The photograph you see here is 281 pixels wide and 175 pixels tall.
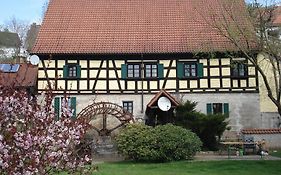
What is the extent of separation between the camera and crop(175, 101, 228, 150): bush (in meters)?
23.9

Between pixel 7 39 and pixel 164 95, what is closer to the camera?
pixel 164 95

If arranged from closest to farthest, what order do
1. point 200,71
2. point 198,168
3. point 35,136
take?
point 35,136 → point 198,168 → point 200,71

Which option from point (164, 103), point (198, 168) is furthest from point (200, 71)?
point (198, 168)

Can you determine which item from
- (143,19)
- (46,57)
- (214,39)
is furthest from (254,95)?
(46,57)

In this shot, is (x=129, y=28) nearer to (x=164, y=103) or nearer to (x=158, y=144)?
(x=164, y=103)

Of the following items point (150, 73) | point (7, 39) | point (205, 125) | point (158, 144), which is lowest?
point (158, 144)

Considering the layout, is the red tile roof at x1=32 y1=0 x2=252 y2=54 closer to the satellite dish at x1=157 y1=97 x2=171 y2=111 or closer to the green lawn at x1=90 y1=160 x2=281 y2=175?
the satellite dish at x1=157 y1=97 x2=171 y2=111

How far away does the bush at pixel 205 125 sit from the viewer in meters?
23.9

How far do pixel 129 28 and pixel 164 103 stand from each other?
7.27 meters

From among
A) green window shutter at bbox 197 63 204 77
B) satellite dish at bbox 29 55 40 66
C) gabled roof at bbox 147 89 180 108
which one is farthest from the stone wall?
satellite dish at bbox 29 55 40 66

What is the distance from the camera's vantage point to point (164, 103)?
2598 centimetres

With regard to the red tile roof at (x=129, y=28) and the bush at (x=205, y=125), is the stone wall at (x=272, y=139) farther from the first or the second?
the red tile roof at (x=129, y=28)

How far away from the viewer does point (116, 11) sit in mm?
→ 31891

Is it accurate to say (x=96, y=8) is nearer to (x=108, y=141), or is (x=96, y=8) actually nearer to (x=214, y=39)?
(x=214, y=39)
